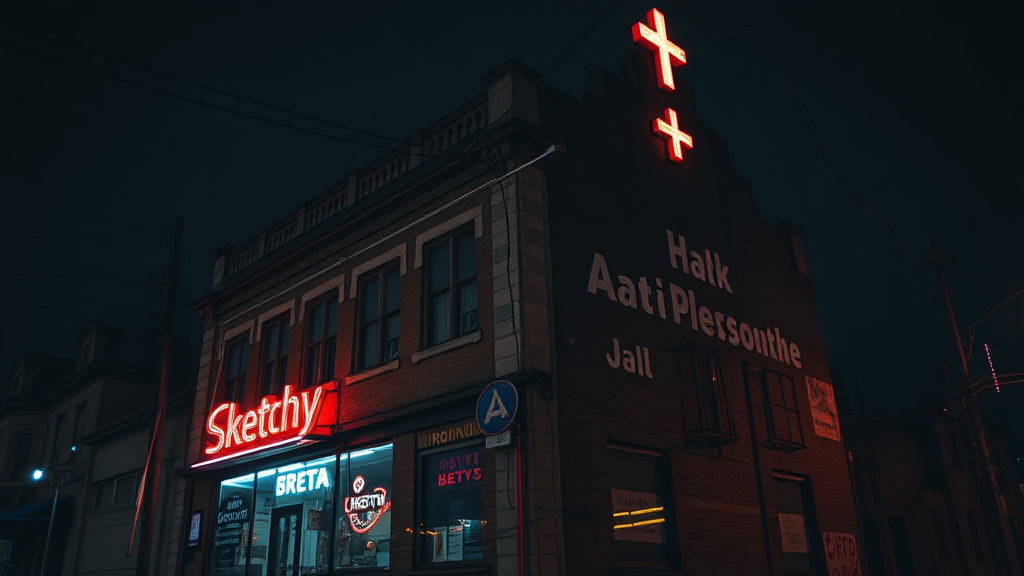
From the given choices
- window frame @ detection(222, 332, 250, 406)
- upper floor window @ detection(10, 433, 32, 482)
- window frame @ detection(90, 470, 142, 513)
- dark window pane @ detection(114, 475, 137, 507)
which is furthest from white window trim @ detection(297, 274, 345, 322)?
upper floor window @ detection(10, 433, 32, 482)

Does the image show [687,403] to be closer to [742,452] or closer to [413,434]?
[742,452]

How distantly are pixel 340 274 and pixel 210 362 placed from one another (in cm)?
625

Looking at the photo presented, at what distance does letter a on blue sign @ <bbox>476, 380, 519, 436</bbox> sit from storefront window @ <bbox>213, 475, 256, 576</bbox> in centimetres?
838

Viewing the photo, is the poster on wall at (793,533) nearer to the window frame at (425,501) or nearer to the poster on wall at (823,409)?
the poster on wall at (823,409)

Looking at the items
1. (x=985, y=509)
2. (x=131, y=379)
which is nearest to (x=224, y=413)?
(x=131, y=379)

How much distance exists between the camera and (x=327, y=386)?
1596cm

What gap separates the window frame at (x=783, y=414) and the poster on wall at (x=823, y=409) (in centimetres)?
93

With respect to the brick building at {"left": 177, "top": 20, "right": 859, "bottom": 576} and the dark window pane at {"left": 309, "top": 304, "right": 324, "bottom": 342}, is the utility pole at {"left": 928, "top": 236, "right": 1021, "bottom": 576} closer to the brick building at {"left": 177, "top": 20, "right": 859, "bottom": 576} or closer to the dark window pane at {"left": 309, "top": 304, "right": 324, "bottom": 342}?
the brick building at {"left": 177, "top": 20, "right": 859, "bottom": 576}

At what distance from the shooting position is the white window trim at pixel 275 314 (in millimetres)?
18297

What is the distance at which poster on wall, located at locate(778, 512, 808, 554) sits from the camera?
16078mm

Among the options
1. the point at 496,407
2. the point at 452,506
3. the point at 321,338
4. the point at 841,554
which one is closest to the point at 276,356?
the point at 321,338

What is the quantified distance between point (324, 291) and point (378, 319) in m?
2.61

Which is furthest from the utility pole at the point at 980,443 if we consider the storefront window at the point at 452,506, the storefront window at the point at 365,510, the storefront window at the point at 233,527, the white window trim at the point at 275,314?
the storefront window at the point at 233,527

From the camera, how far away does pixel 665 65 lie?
18062 mm
